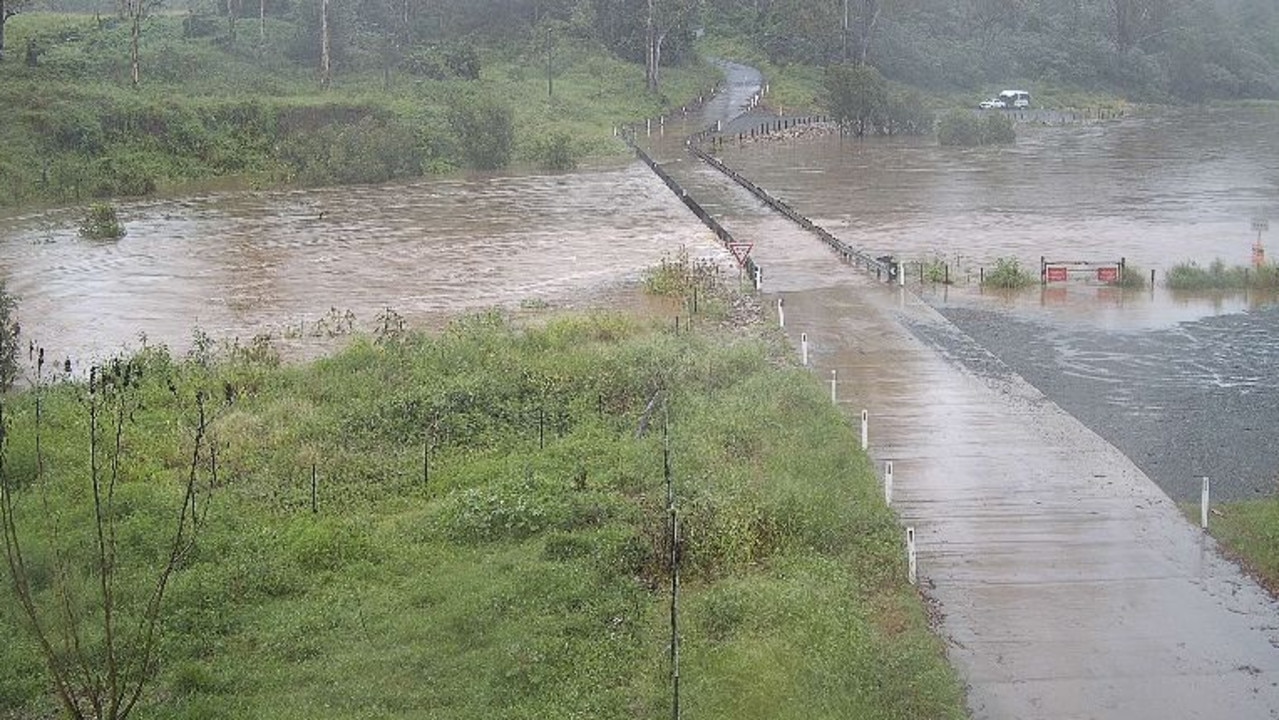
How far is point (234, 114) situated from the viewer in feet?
167

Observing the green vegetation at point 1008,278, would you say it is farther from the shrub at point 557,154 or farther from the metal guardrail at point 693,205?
the shrub at point 557,154

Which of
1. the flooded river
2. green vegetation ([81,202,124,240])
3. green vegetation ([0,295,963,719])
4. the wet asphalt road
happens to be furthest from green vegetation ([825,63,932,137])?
green vegetation ([0,295,963,719])

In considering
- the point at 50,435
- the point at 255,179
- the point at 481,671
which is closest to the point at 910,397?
the point at 481,671

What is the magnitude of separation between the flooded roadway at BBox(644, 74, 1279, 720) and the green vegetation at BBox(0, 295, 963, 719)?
579mm

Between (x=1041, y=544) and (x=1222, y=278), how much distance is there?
17505 mm

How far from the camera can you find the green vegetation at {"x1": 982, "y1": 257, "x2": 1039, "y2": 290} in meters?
28.2

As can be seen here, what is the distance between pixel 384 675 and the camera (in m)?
10.2

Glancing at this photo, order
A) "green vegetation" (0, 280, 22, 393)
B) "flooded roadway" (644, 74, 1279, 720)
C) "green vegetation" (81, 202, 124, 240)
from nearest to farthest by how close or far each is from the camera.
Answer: "flooded roadway" (644, 74, 1279, 720) → "green vegetation" (0, 280, 22, 393) → "green vegetation" (81, 202, 124, 240)

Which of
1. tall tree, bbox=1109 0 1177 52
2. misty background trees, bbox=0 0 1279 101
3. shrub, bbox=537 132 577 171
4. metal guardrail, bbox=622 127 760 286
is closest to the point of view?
metal guardrail, bbox=622 127 760 286

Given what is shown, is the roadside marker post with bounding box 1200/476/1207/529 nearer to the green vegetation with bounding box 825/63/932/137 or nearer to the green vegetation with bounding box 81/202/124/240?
the green vegetation with bounding box 81/202/124/240

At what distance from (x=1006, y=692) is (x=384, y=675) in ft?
16.0

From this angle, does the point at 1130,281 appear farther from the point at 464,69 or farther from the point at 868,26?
the point at 868,26

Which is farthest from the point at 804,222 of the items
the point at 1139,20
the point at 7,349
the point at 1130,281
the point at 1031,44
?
the point at 1139,20

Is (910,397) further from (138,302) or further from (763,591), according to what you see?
(138,302)
